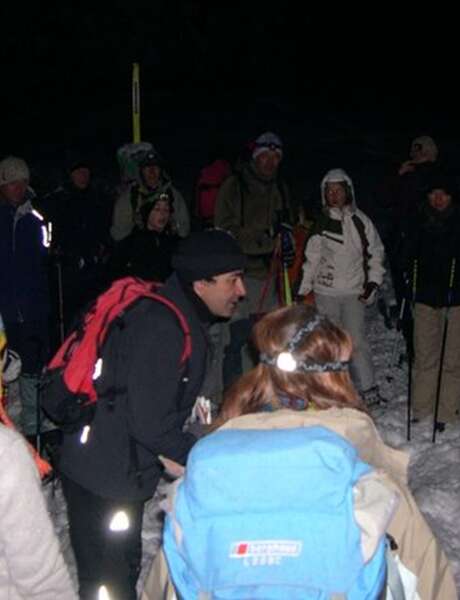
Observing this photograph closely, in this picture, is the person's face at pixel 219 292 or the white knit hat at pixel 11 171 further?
the white knit hat at pixel 11 171

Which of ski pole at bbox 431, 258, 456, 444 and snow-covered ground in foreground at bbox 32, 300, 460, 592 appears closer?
snow-covered ground in foreground at bbox 32, 300, 460, 592

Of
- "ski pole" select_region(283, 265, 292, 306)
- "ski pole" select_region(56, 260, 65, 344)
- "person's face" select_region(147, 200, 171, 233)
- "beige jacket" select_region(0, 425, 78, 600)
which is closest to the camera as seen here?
"beige jacket" select_region(0, 425, 78, 600)

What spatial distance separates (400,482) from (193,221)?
7.40m

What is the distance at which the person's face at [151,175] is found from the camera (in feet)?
24.7

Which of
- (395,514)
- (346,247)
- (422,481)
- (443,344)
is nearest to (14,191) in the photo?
(346,247)

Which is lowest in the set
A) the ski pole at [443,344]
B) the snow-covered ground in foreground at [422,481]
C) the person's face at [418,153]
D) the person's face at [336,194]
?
the snow-covered ground in foreground at [422,481]

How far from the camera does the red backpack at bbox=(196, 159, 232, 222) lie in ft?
30.4

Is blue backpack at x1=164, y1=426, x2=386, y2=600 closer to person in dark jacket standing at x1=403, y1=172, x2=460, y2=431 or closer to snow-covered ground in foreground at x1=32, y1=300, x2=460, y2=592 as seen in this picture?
snow-covered ground in foreground at x1=32, y1=300, x2=460, y2=592

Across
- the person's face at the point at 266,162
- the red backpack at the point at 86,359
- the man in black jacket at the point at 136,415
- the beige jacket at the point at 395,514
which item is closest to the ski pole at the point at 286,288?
the person's face at the point at 266,162

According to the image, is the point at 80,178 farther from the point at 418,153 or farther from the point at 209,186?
the point at 418,153

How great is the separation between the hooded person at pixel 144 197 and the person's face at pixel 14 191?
2.94 feet

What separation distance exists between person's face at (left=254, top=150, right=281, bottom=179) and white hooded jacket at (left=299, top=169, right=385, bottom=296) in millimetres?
464

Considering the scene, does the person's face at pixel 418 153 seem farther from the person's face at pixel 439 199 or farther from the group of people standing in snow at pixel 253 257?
the person's face at pixel 439 199

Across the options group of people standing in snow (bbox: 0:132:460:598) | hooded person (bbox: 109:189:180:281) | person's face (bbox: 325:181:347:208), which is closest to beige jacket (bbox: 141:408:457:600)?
group of people standing in snow (bbox: 0:132:460:598)
